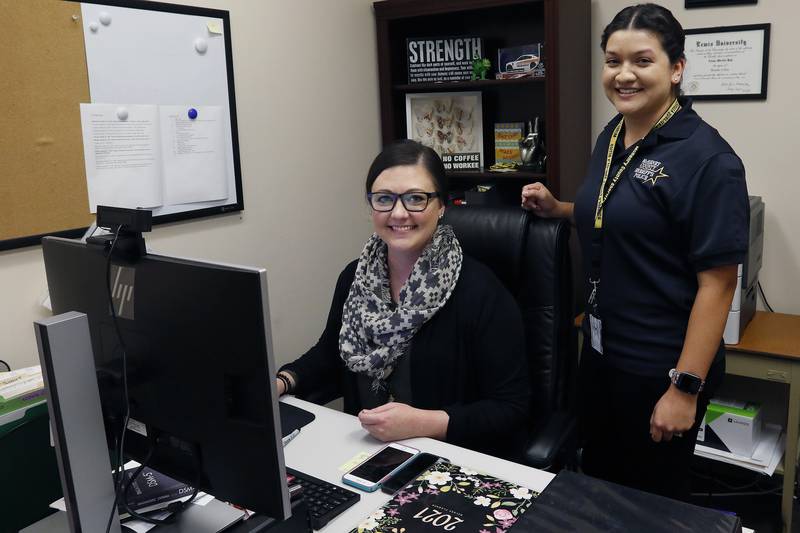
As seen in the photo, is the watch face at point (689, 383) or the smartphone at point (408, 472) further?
the watch face at point (689, 383)

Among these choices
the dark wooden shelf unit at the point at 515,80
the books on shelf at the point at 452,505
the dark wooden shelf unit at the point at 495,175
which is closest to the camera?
the books on shelf at the point at 452,505

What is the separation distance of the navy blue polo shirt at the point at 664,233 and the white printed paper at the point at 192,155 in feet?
4.06

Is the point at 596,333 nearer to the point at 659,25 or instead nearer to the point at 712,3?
the point at 659,25

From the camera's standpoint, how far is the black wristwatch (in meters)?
1.56

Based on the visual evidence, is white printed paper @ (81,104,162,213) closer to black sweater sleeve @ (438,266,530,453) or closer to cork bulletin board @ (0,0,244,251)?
cork bulletin board @ (0,0,244,251)

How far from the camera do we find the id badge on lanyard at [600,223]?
170 cm

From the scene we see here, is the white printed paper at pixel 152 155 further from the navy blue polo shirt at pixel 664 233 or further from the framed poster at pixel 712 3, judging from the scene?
the framed poster at pixel 712 3

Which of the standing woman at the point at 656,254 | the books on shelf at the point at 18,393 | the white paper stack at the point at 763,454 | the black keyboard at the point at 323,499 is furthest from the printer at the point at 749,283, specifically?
the books on shelf at the point at 18,393

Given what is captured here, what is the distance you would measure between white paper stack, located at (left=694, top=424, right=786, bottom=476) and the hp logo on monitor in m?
2.01

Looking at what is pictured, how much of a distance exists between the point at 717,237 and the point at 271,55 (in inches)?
66.2

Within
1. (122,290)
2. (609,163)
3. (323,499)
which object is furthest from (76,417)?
(609,163)

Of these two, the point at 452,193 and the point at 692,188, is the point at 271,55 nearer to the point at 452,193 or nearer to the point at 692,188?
the point at 452,193

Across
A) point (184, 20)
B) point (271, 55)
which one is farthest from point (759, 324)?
point (184, 20)

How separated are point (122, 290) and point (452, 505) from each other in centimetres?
66
